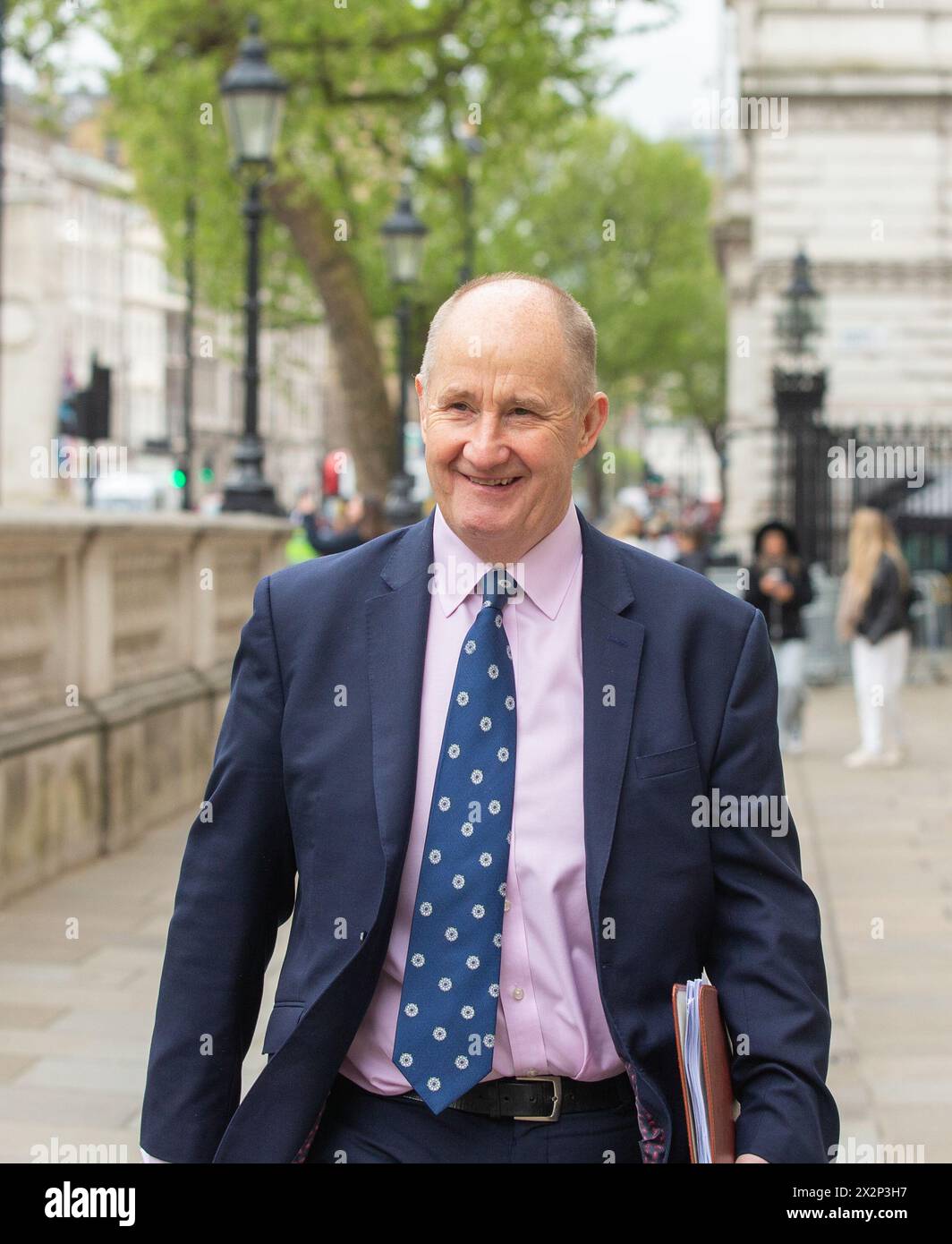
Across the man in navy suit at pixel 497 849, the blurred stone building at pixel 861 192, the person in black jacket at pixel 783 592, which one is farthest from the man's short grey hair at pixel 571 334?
the blurred stone building at pixel 861 192

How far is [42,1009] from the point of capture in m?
6.46

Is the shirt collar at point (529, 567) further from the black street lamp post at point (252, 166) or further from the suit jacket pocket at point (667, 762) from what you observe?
the black street lamp post at point (252, 166)

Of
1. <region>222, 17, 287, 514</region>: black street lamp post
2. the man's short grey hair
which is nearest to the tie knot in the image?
the man's short grey hair

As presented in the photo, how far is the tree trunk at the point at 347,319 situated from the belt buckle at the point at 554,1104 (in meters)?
20.6

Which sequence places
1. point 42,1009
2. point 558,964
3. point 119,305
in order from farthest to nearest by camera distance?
point 119,305
point 42,1009
point 558,964

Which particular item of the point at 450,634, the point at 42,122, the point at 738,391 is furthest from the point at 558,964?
the point at 738,391

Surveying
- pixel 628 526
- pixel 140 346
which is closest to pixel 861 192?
pixel 628 526

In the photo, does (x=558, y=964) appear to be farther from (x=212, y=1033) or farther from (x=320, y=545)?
(x=320, y=545)

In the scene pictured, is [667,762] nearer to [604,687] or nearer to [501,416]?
[604,687]

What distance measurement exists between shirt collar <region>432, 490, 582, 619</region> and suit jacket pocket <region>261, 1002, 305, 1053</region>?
0.56 meters

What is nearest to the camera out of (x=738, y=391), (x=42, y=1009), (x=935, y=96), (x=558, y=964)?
(x=558, y=964)

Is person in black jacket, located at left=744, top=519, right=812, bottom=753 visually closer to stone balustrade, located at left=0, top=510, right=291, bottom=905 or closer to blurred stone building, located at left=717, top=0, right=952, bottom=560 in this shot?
stone balustrade, located at left=0, top=510, right=291, bottom=905

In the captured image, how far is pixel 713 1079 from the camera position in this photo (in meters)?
2.33
